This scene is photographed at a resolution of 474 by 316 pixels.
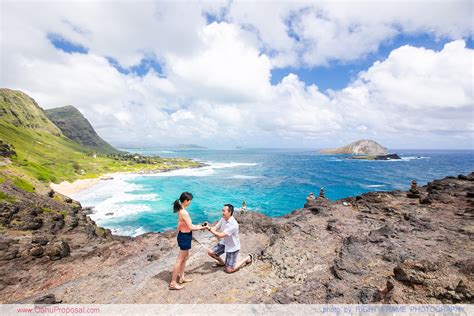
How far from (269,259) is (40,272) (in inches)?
521

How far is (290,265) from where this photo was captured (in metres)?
10.9

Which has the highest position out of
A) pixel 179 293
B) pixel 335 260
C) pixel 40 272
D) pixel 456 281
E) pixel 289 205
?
pixel 456 281

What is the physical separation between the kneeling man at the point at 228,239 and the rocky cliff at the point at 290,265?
40cm

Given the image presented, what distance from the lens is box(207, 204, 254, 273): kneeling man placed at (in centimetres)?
991

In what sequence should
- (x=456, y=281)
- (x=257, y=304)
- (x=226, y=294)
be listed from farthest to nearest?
(x=226, y=294) → (x=257, y=304) → (x=456, y=281)

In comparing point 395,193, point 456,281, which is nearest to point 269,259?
point 456,281

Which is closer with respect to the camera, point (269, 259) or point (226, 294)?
point (226, 294)

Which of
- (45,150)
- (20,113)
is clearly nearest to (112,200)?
(45,150)

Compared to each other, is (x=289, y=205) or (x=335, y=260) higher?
(x=335, y=260)

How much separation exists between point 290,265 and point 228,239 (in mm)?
3308

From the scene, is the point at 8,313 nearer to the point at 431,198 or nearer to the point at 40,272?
the point at 40,272

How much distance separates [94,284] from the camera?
11273 mm

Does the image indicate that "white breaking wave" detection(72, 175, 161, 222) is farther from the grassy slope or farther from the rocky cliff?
the rocky cliff

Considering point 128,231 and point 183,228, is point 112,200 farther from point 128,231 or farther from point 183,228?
point 183,228
